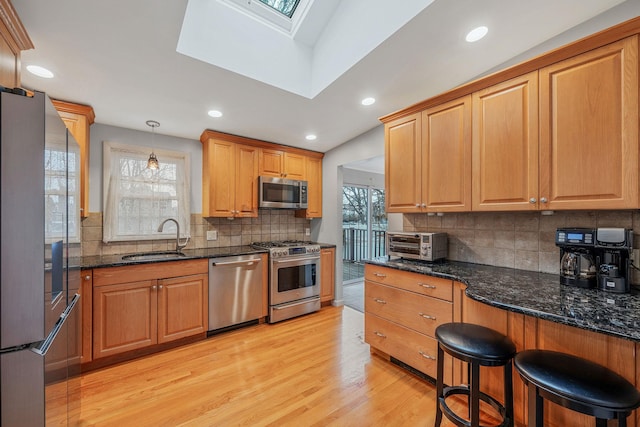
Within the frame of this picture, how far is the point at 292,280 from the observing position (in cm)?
347

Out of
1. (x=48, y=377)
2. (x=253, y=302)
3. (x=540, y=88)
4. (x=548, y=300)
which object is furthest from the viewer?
(x=253, y=302)

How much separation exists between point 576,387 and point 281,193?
3185mm

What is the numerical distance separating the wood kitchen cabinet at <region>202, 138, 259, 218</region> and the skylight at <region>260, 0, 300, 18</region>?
5.07ft

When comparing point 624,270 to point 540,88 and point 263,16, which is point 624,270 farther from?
point 263,16

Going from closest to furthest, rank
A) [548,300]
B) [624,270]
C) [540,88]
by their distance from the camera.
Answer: [548,300] < [624,270] < [540,88]

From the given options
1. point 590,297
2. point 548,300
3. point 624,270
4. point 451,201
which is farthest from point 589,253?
point 451,201

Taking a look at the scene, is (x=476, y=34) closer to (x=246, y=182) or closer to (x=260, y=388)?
(x=246, y=182)

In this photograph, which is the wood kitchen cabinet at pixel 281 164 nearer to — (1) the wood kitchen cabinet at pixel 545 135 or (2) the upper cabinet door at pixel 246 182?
(2) the upper cabinet door at pixel 246 182

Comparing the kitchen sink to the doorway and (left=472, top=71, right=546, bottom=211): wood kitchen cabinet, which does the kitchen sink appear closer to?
(left=472, top=71, right=546, bottom=211): wood kitchen cabinet

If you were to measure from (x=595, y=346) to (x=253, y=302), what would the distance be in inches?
113

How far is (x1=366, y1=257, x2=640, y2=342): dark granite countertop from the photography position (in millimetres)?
1126

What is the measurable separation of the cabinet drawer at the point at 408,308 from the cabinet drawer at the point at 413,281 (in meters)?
0.04

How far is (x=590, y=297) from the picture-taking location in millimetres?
1446

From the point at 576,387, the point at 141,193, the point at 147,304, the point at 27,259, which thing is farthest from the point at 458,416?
the point at 141,193
